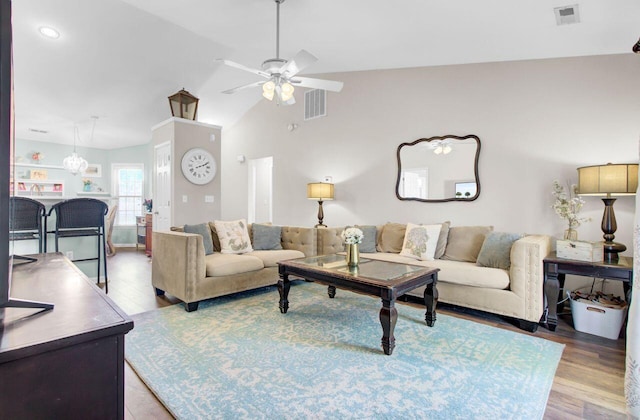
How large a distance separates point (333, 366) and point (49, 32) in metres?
4.34

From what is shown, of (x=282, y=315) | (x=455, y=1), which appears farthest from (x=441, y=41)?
(x=282, y=315)

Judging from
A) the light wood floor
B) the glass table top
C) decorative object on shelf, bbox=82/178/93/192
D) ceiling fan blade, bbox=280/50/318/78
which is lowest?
the light wood floor

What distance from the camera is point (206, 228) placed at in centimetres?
374

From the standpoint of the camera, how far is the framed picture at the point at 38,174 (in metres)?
6.91

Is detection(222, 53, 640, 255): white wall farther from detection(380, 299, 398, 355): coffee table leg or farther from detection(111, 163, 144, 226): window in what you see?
detection(111, 163, 144, 226): window

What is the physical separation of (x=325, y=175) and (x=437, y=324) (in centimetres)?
314

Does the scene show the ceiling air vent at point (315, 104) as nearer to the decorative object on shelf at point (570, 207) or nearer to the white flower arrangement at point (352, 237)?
the white flower arrangement at point (352, 237)

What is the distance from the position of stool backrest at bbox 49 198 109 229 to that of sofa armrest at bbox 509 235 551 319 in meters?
4.35

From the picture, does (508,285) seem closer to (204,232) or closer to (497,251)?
(497,251)

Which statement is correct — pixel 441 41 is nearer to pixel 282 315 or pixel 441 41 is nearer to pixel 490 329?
pixel 490 329

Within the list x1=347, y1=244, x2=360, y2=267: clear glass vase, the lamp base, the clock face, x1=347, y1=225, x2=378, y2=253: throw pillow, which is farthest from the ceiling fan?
the lamp base

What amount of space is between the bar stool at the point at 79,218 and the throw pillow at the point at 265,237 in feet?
5.76

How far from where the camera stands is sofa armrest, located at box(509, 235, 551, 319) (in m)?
2.73

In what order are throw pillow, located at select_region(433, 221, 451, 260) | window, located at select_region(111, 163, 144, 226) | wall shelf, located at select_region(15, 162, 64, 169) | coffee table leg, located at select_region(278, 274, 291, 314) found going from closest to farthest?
coffee table leg, located at select_region(278, 274, 291, 314)
throw pillow, located at select_region(433, 221, 451, 260)
wall shelf, located at select_region(15, 162, 64, 169)
window, located at select_region(111, 163, 144, 226)
